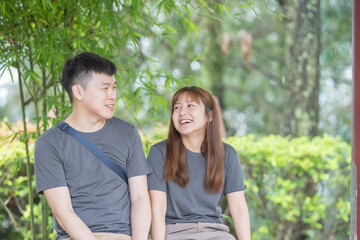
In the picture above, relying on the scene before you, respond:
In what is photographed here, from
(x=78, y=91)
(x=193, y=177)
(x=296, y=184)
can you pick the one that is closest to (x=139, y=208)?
(x=193, y=177)

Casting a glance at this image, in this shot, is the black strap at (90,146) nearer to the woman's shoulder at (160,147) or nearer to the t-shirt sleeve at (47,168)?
the t-shirt sleeve at (47,168)

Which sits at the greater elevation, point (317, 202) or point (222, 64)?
point (222, 64)

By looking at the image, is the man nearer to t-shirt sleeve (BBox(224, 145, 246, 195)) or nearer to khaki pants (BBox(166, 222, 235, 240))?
khaki pants (BBox(166, 222, 235, 240))

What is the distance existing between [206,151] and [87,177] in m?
0.64

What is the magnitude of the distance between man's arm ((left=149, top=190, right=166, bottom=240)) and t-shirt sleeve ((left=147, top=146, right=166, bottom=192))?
3 cm

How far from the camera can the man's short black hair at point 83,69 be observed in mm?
2340

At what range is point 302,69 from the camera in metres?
5.58

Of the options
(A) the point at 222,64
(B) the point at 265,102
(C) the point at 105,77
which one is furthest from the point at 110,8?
(B) the point at 265,102

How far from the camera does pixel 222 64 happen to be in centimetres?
876

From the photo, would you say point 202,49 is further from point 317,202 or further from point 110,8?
point 110,8

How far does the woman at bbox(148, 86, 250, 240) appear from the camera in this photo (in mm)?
2529

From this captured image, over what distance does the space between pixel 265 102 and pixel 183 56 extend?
6.90ft

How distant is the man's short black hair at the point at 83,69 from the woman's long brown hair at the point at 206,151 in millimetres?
426

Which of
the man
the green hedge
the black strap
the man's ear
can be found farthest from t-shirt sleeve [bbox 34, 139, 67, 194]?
the green hedge
